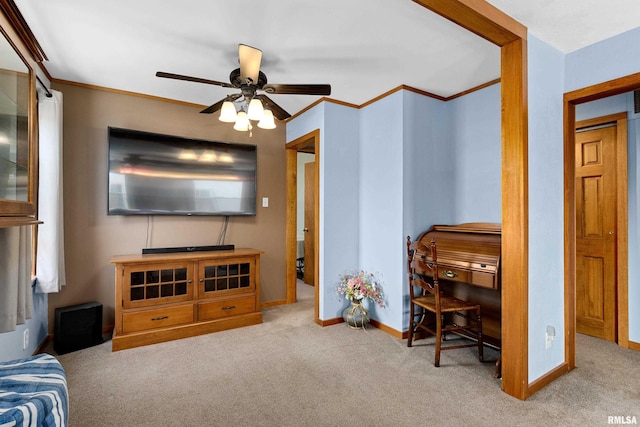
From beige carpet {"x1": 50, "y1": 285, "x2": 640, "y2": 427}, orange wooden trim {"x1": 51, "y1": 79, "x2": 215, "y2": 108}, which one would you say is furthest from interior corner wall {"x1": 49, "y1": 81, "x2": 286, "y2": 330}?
beige carpet {"x1": 50, "y1": 285, "x2": 640, "y2": 427}

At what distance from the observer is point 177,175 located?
3418 millimetres

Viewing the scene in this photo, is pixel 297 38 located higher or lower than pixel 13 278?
higher

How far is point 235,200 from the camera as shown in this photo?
3.76m

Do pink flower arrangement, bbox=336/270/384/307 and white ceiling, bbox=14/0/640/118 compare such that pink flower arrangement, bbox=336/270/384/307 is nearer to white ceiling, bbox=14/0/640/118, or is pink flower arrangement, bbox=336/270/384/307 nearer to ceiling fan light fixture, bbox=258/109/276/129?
ceiling fan light fixture, bbox=258/109/276/129

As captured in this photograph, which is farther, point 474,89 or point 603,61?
point 474,89

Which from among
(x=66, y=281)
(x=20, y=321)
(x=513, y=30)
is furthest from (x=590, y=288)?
(x=66, y=281)

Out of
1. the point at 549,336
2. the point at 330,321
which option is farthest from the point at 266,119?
the point at 549,336

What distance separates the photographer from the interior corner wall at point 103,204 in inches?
119

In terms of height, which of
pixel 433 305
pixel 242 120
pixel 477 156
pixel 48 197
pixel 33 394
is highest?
pixel 242 120

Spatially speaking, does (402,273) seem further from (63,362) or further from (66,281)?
(66,281)

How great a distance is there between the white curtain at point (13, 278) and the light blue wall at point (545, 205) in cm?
289

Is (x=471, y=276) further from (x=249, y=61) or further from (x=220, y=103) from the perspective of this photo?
(x=220, y=103)

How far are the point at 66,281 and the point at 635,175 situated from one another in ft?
17.3

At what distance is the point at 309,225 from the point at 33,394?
4.20m
